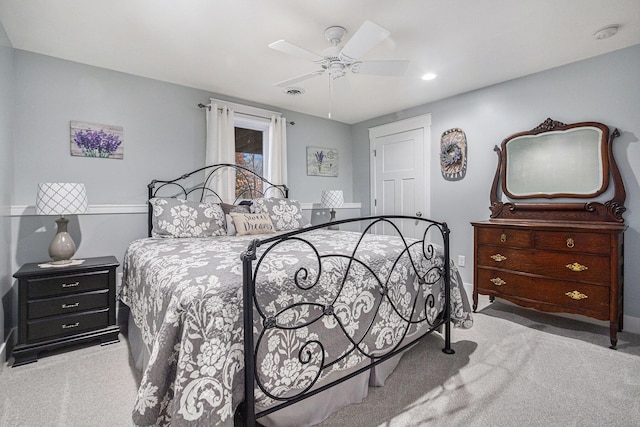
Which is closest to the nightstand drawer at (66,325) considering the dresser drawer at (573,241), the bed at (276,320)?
the bed at (276,320)

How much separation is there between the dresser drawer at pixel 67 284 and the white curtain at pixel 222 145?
1485 mm

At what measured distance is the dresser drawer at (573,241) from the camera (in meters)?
2.47

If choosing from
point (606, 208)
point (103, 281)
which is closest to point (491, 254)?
point (606, 208)

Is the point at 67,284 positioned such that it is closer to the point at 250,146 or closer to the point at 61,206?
the point at 61,206

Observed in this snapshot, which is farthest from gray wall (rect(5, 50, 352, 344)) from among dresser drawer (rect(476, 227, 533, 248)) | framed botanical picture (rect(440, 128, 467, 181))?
dresser drawer (rect(476, 227, 533, 248))

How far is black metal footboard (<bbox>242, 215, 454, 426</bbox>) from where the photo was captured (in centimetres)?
129

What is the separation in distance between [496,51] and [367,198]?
8.99 ft

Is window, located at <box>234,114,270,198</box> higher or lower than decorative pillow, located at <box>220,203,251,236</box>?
higher

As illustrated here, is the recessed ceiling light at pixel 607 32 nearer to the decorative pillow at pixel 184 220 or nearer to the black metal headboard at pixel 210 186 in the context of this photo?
the black metal headboard at pixel 210 186

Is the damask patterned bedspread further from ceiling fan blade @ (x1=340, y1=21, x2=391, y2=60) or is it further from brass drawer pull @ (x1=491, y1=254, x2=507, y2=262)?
ceiling fan blade @ (x1=340, y1=21, x2=391, y2=60)

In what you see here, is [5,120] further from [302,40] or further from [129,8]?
[302,40]

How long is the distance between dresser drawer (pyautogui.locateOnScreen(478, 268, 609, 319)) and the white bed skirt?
1.58 meters

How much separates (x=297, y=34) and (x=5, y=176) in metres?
2.50

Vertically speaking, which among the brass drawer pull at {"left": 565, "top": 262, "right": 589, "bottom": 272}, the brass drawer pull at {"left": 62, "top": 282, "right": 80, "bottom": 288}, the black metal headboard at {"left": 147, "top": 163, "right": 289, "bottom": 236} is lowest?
the brass drawer pull at {"left": 62, "top": 282, "right": 80, "bottom": 288}
